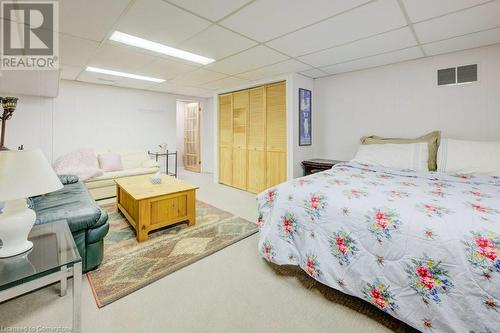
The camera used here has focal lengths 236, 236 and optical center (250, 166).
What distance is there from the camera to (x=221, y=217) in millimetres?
3383

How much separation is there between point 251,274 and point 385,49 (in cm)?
302

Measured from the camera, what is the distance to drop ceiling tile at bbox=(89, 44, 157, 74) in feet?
9.52

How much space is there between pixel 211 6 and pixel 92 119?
4.42 metres

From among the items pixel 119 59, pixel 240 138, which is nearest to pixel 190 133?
pixel 240 138

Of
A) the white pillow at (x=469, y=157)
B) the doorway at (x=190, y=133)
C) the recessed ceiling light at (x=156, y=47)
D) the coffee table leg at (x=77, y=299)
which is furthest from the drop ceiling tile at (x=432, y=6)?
the doorway at (x=190, y=133)

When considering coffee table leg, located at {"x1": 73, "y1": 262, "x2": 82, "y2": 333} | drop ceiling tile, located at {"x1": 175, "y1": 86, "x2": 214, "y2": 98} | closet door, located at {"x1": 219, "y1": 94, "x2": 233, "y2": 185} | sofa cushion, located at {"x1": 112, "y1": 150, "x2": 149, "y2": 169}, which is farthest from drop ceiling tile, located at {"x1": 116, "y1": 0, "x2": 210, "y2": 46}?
sofa cushion, located at {"x1": 112, "y1": 150, "x2": 149, "y2": 169}

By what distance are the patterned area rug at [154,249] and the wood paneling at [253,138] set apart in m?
1.38

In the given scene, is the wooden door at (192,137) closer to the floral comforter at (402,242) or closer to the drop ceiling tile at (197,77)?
the drop ceiling tile at (197,77)

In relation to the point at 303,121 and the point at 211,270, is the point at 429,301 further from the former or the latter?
the point at 303,121

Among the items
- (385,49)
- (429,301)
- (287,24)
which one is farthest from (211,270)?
(385,49)

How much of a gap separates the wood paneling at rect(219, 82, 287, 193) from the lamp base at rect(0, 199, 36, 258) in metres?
3.38

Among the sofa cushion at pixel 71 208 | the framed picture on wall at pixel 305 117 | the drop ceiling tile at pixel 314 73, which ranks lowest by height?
the sofa cushion at pixel 71 208

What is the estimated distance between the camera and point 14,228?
129 centimetres

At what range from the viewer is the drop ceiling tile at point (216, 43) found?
243 centimetres
